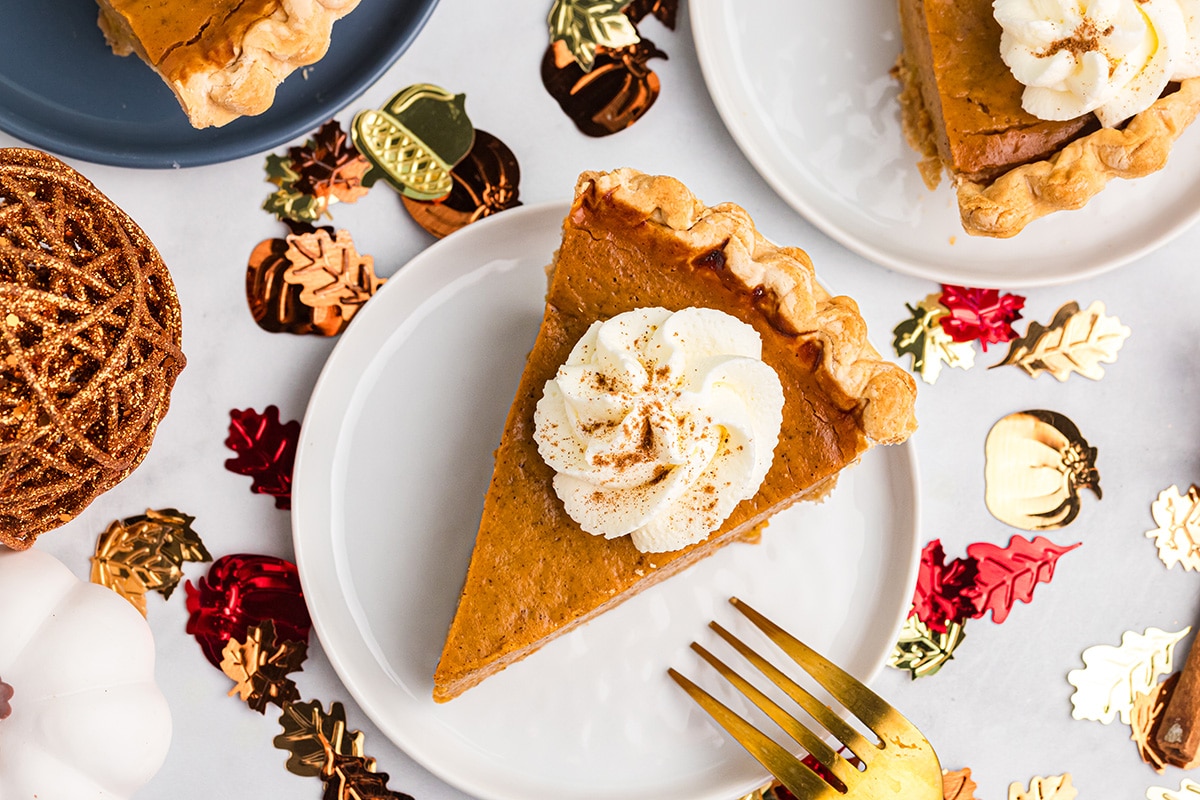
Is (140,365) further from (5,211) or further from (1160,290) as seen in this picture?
(1160,290)

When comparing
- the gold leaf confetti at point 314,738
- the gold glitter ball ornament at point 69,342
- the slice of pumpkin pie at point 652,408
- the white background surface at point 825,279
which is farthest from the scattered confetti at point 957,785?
the gold glitter ball ornament at point 69,342

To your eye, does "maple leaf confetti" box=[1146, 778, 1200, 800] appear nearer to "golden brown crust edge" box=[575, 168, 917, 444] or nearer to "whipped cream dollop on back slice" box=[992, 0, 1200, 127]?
"golden brown crust edge" box=[575, 168, 917, 444]

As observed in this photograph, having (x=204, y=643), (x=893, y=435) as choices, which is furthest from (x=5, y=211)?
(x=893, y=435)

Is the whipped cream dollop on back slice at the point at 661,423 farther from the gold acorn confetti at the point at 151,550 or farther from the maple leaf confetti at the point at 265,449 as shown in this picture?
the gold acorn confetti at the point at 151,550

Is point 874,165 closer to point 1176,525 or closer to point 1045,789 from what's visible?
point 1176,525

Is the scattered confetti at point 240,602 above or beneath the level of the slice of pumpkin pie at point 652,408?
beneath

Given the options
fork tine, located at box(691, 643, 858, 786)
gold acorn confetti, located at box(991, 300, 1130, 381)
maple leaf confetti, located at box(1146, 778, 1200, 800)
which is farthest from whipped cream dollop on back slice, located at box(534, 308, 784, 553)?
maple leaf confetti, located at box(1146, 778, 1200, 800)

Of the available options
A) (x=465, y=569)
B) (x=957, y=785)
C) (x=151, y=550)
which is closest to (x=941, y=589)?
(x=957, y=785)

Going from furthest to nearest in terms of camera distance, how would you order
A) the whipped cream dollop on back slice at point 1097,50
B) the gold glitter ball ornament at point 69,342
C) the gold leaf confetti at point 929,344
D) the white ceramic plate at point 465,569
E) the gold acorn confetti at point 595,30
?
the gold leaf confetti at point 929,344
the gold acorn confetti at point 595,30
the white ceramic plate at point 465,569
the whipped cream dollop on back slice at point 1097,50
the gold glitter ball ornament at point 69,342
